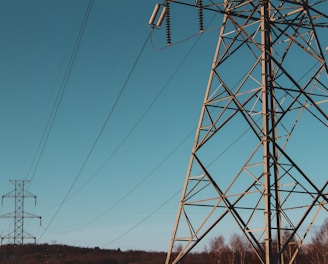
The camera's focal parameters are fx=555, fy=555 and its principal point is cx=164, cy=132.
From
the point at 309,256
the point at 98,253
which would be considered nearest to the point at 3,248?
the point at 98,253

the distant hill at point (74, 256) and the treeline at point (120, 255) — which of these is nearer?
the treeline at point (120, 255)

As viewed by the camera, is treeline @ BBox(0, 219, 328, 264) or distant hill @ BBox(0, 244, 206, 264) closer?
treeline @ BBox(0, 219, 328, 264)

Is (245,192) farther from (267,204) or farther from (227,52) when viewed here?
(227,52)

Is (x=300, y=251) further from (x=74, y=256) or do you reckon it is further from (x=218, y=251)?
(x=74, y=256)

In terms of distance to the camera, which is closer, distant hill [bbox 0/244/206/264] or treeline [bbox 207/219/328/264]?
treeline [bbox 207/219/328/264]

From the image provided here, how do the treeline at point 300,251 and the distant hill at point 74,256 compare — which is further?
the distant hill at point 74,256

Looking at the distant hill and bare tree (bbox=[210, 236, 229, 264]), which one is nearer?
bare tree (bbox=[210, 236, 229, 264])

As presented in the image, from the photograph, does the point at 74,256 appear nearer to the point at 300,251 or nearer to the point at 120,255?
the point at 120,255

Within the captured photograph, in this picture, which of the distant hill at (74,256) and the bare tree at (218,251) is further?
the distant hill at (74,256)

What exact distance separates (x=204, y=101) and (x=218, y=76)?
1146 millimetres

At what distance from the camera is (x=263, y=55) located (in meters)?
20.0

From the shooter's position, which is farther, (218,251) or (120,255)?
(120,255)

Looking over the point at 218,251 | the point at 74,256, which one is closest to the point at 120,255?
the point at 74,256

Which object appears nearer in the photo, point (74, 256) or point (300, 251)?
point (300, 251)
